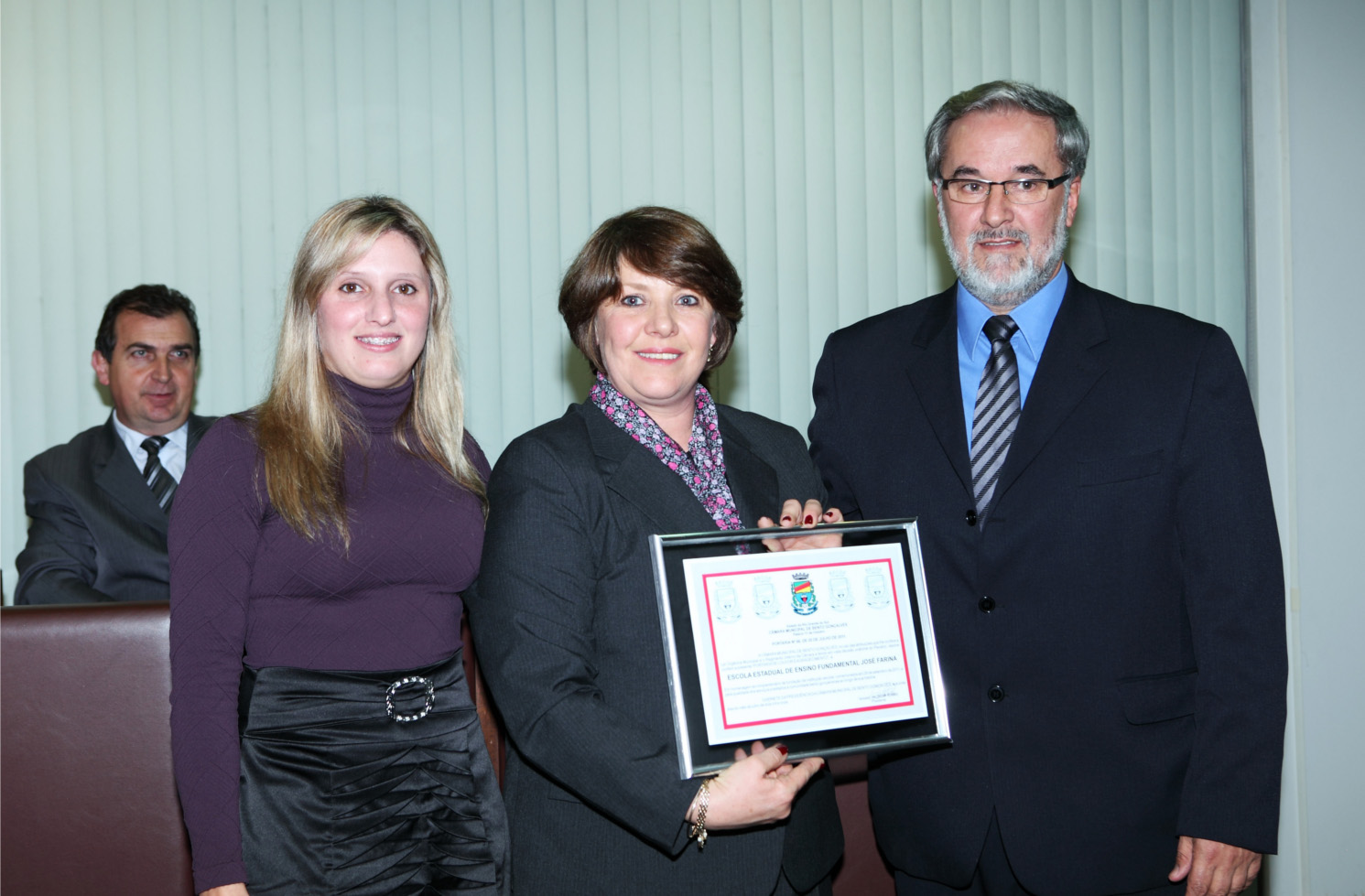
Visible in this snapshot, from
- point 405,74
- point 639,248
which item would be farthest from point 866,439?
point 405,74

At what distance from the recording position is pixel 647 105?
155 inches

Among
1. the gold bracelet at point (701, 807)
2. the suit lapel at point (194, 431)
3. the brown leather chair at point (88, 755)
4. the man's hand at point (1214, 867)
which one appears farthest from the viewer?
the suit lapel at point (194, 431)

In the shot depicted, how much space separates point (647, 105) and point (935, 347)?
233 cm

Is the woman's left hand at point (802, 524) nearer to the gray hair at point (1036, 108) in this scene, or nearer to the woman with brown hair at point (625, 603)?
the woman with brown hair at point (625, 603)

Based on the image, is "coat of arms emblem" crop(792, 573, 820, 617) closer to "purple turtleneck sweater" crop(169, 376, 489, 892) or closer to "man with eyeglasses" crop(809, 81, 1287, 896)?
"man with eyeglasses" crop(809, 81, 1287, 896)

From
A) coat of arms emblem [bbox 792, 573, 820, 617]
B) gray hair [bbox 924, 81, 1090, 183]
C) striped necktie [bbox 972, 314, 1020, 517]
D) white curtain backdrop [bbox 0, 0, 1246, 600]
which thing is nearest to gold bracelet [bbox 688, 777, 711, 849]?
coat of arms emblem [bbox 792, 573, 820, 617]

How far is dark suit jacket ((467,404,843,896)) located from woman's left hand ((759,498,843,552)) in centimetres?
13

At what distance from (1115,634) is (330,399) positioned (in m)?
1.45

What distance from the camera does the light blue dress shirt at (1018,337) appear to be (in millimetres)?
1927

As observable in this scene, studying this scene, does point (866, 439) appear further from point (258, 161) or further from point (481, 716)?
point (258, 161)

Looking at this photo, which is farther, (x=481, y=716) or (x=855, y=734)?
(x=481, y=716)

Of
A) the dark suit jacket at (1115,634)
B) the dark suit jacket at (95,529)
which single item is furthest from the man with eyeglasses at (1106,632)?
the dark suit jacket at (95,529)

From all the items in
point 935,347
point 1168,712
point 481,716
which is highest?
point 935,347

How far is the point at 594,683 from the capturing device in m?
1.59
